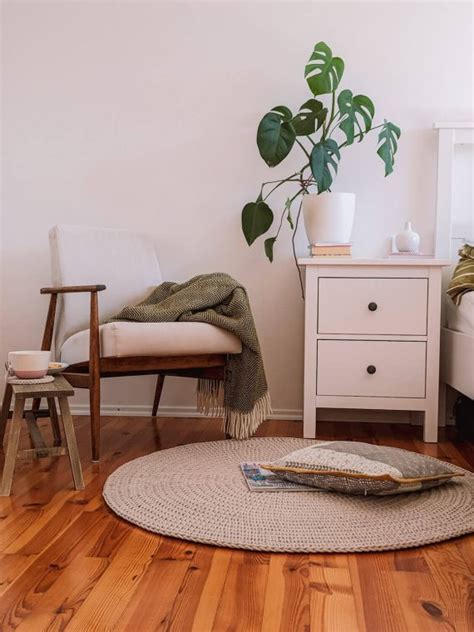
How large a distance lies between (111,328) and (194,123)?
1.26 meters

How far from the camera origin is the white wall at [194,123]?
3043mm

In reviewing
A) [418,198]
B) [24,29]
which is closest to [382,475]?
[418,198]

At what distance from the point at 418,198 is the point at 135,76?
53.1 inches

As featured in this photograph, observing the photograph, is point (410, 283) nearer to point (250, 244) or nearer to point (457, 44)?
point (250, 244)

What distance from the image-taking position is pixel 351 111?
2.75 metres

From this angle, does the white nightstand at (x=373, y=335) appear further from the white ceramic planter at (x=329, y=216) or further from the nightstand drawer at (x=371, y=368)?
the white ceramic planter at (x=329, y=216)

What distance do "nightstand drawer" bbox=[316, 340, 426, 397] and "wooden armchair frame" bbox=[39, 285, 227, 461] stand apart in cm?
43

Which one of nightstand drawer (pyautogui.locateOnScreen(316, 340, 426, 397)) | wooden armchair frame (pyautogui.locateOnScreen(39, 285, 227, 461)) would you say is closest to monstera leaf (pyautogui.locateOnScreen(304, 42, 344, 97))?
nightstand drawer (pyautogui.locateOnScreen(316, 340, 426, 397))

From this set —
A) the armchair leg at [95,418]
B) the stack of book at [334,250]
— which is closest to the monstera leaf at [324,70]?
the stack of book at [334,250]

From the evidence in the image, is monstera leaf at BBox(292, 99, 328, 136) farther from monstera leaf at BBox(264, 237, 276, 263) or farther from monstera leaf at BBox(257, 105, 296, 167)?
monstera leaf at BBox(264, 237, 276, 263)

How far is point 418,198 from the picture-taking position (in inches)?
120

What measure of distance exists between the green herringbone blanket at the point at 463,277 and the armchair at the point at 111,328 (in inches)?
33.1

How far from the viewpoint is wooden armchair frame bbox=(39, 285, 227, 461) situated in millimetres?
2264

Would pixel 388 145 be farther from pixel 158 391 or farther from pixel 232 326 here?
pixel 158 391
